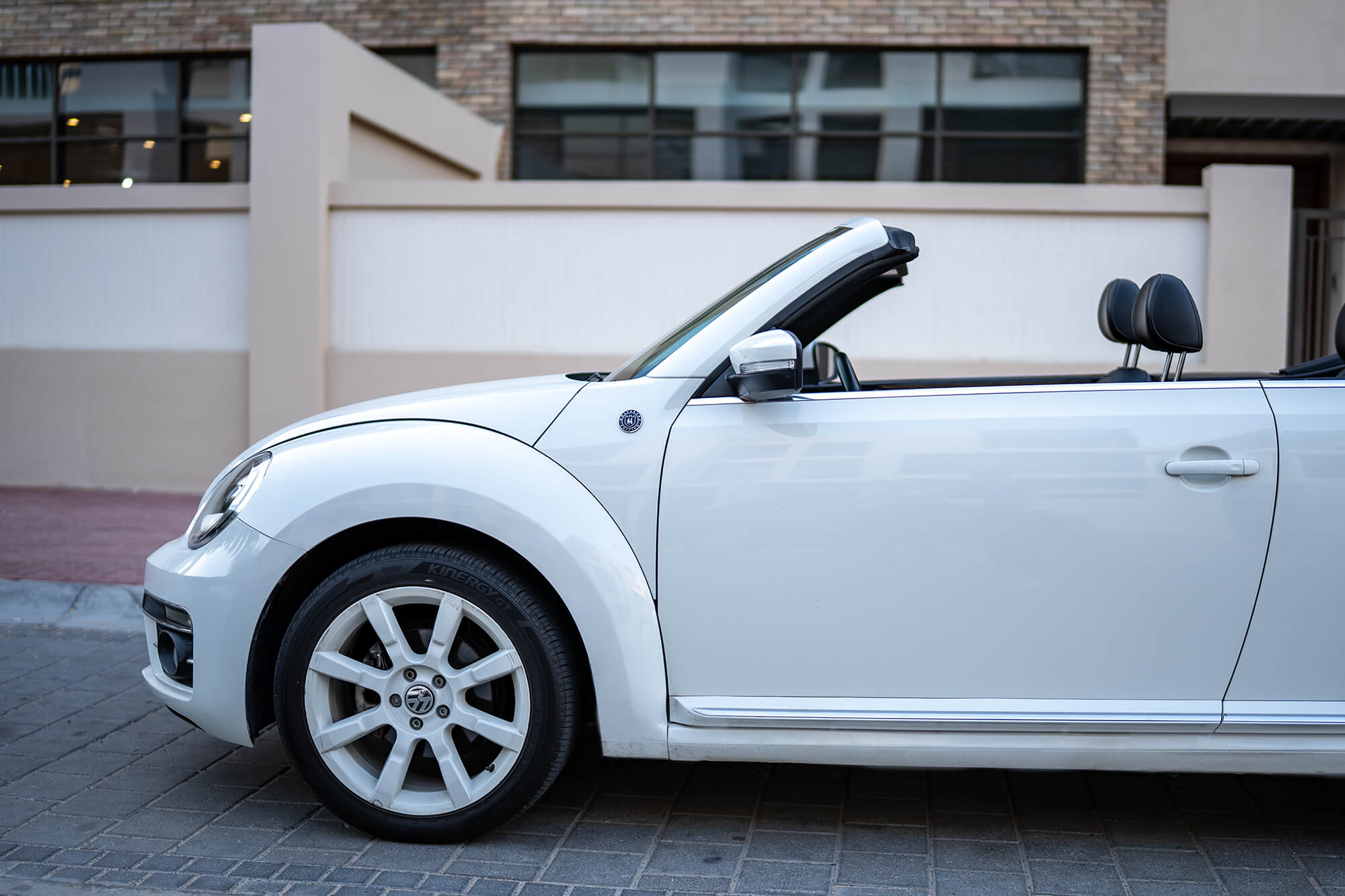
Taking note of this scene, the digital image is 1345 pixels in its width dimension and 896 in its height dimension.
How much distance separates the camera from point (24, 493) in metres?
8.98

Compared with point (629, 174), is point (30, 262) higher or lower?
lower

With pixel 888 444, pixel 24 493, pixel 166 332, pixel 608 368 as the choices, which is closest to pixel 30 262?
pixel 166 332

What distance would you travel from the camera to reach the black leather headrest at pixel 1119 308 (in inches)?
144

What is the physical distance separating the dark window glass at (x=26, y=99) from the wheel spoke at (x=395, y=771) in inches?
522

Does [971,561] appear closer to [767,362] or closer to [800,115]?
[767,362]

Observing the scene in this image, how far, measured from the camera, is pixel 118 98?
13406 millimetres

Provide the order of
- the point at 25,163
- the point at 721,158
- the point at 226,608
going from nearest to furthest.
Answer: the point at 226,608
the point at 721,158
the point at 25,163

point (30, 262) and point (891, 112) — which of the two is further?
point (891, 112)

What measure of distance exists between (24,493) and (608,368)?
480 cm

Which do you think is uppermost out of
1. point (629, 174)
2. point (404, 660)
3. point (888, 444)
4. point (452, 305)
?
point (629, 174)

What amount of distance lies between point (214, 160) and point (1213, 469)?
12.8 meters

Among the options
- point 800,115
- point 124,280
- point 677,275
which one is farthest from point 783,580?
point 800,115

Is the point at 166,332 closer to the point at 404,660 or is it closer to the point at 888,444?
the point at 404,660

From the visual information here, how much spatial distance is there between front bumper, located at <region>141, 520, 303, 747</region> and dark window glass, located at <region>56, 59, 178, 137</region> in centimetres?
1190
